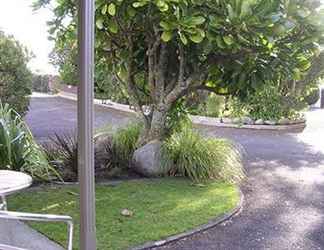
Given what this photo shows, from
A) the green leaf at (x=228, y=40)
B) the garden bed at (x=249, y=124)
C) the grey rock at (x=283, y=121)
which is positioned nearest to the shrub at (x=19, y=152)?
the green leaf at (x=228, y=40)

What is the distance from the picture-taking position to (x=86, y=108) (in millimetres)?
2016

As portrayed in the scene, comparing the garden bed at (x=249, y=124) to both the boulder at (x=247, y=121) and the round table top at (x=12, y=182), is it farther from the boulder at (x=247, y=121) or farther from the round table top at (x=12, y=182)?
the round table top at (x=12, y=182)

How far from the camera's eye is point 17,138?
458cm

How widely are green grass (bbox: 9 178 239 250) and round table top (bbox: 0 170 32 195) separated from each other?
2.49 ft

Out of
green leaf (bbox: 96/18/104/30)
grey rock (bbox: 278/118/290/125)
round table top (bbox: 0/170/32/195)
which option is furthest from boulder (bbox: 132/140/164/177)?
grey rock (bbox: 278/118/290/125)

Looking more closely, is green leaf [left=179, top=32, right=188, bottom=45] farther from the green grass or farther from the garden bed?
the garden bed

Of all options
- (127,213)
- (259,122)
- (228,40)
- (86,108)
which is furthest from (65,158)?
(259,122)

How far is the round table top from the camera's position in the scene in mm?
2397

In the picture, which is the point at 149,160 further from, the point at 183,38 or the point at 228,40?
the point at 228,40

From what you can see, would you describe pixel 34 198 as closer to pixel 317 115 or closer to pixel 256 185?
pixel 256 185

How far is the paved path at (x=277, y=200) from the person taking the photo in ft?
11.1

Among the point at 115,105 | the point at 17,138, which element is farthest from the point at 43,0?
the point at 115,105

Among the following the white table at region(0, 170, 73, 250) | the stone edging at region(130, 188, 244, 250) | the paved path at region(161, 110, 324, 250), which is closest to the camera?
the white table at region(0, 170, 73, 250)

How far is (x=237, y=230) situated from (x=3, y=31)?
19.5 ft
